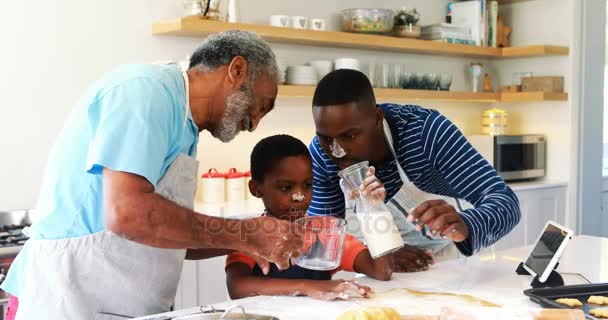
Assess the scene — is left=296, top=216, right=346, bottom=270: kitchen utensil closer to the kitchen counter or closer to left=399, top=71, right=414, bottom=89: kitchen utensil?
the kitchen counter

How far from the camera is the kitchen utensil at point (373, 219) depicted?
5.82 ft

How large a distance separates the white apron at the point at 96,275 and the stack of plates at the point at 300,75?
101 inches

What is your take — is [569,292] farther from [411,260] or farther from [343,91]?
[343,91]

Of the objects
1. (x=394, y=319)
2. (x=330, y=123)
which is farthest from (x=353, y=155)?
(x=394, y=319)

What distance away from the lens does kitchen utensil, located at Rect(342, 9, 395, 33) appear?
4512 mm

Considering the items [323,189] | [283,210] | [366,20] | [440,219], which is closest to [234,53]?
[283,210]

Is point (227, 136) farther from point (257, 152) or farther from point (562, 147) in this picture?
point (562, 147)

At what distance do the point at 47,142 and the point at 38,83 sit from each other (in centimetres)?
31

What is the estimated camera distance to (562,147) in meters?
5.30

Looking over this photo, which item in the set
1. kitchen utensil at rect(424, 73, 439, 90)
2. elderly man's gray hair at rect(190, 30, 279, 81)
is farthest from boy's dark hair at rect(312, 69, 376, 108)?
kitchen utensil at rect(424, 73, 439, 90)

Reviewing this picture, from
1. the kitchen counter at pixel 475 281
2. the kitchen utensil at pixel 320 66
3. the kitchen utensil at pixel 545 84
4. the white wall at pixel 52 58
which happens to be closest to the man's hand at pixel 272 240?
the kitchen counter at pixel 475 281

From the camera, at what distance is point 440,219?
183cm

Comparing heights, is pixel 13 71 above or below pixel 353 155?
above

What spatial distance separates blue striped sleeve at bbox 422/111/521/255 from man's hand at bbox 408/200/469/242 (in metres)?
0.06
